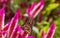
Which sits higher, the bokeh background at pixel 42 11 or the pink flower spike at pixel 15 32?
the pink flower spike at pixel 15 32

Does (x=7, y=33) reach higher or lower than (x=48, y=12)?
higher

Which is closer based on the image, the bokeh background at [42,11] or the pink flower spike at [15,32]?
the pink flower spike at [15,32]

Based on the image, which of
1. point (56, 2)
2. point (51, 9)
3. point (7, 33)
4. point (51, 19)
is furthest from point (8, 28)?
point (56, 2)

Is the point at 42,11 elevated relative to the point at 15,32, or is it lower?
lower

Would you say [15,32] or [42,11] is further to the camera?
[42,11]

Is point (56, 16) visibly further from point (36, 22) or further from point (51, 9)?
point (36, 22)

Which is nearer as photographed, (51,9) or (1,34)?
(1,34)

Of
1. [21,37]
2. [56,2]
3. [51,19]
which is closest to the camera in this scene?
[21,37]

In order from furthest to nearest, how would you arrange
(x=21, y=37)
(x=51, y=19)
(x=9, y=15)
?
1. (x=51, y=19)
2. (x=9, y=15)
3. (x=21, y=37)

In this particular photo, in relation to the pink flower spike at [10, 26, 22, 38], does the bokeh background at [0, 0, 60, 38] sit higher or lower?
lower

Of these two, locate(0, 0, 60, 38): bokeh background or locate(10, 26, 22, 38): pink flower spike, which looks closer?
locate(10, 26, 22, 38): pink flower spike
